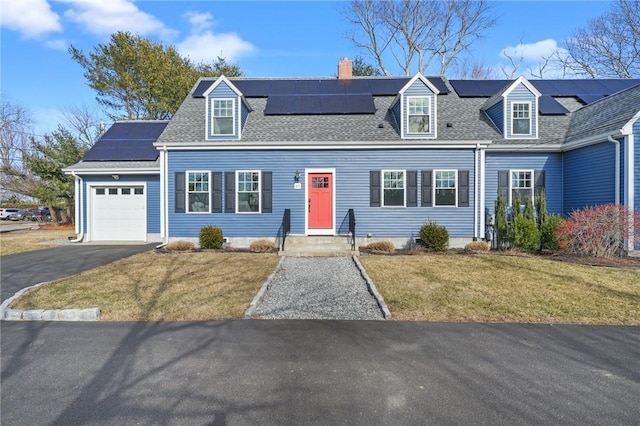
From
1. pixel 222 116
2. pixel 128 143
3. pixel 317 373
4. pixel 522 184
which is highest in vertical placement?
pixel 222 116

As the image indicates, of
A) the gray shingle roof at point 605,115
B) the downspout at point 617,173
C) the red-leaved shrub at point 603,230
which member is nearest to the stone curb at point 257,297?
the red-leaved shrub at point 603,230

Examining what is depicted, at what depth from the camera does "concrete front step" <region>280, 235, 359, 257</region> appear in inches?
433

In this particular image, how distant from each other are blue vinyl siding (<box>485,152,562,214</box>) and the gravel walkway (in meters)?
7.16

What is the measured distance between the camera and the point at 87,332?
5.01 m

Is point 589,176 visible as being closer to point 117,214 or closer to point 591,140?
point 591,140

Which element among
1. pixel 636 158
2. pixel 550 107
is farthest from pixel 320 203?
pixel 550 107

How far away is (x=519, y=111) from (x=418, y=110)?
418cm

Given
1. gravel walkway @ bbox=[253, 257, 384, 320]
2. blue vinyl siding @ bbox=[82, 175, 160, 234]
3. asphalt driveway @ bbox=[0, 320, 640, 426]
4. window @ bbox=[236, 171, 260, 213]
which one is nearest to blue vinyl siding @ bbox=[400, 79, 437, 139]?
window @ bbox=[236, 171, 260, 213]

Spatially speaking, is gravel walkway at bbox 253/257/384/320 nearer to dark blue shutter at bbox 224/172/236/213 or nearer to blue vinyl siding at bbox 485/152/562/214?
dark blue shutter at bbox 224/172/236/213

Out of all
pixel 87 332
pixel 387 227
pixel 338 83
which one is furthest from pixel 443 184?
pixel 87 332

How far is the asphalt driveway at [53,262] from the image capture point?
8047mm

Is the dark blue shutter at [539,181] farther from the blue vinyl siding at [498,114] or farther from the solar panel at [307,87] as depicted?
the solar panel at [307,87]

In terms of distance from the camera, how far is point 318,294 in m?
6.98

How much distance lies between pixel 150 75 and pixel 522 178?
25.5m
